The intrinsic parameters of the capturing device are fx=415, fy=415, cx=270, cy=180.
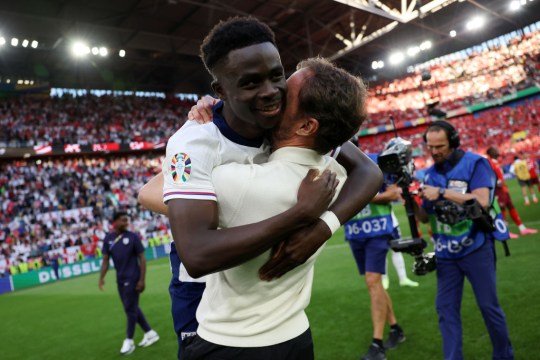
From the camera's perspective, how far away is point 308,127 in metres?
1.44

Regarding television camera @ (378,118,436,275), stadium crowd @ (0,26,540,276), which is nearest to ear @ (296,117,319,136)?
television camera @ (378,118,436,275)

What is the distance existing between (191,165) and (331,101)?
0.51 m

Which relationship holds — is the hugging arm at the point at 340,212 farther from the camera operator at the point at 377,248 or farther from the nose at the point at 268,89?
the camera operator at the point at 377,248

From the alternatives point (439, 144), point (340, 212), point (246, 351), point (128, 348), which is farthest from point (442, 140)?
point (128, 348)

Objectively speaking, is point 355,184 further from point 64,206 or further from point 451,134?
point 64,206

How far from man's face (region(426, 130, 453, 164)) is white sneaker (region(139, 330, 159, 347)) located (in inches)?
198

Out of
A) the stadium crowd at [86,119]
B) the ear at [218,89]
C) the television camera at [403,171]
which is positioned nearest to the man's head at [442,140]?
the television camera at [403,171]

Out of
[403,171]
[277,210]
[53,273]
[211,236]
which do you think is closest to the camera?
[211,236]

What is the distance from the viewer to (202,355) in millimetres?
1416

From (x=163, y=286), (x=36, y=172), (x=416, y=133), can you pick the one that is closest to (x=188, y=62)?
(x=36, y=172)

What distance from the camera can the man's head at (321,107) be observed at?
1.40m

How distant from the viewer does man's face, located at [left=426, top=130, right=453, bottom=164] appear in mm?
3523

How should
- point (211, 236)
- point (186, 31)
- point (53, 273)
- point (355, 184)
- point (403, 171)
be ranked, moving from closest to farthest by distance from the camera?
point (211, 236)
point (355, 184)
point (403, 171)
point (53, 273)
point (186, 31)

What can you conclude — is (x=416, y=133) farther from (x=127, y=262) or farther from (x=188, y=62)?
(x=127, y=262)
